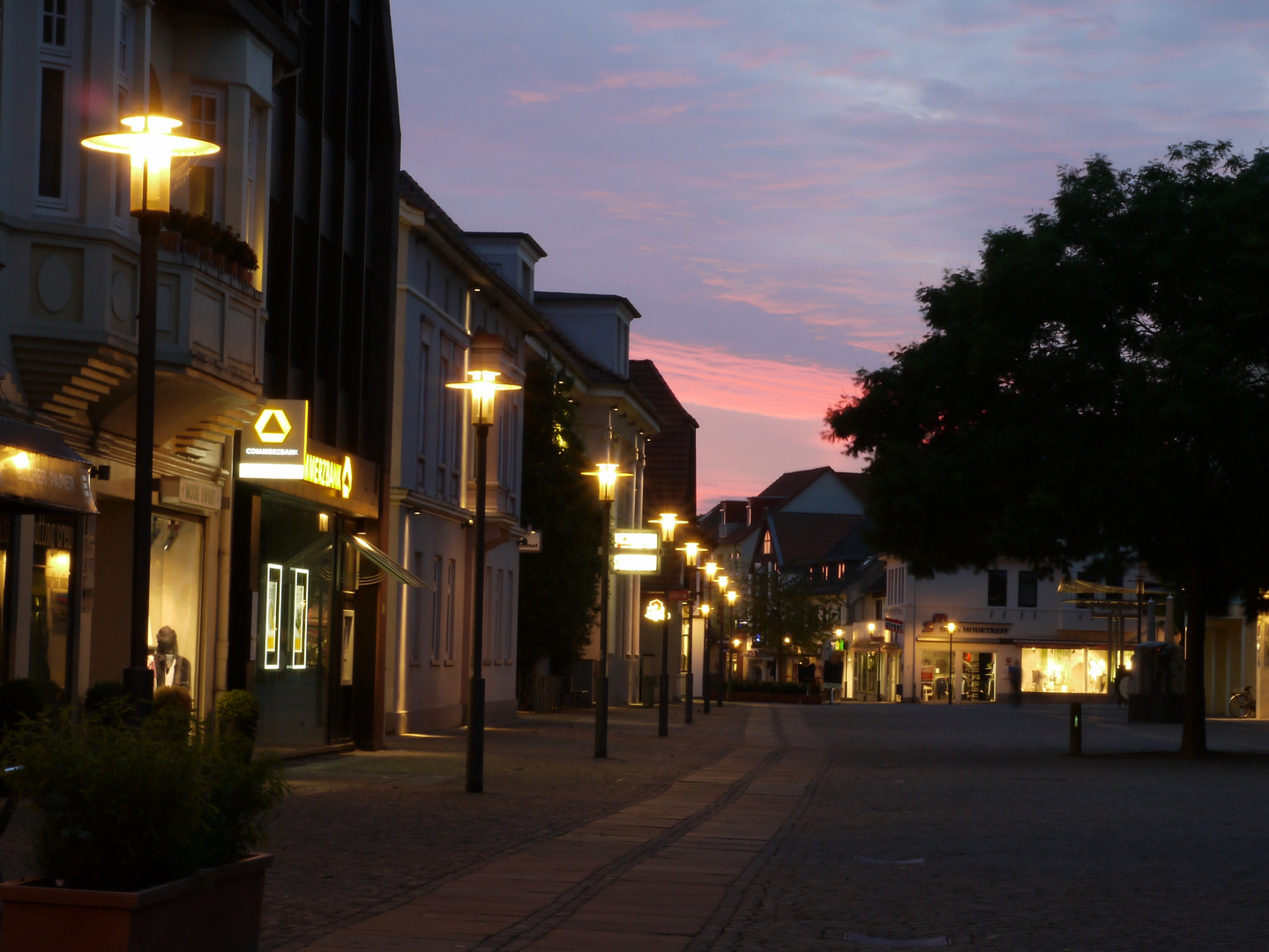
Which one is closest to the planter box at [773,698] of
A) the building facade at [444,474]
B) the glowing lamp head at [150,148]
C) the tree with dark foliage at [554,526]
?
the tree with dark foliage at [554,526]

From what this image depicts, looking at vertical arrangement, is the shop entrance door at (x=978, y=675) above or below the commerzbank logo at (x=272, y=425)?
below

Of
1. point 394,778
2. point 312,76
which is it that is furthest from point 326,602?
point 312,76

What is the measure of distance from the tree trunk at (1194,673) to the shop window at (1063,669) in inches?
2529

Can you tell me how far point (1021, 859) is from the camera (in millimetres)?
13906

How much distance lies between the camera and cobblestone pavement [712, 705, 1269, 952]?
394 inches

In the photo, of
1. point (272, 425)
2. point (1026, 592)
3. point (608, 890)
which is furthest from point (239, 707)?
point (1026, 592)

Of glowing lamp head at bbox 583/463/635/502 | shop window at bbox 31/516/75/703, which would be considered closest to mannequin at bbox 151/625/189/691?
shop window at bbox 31/516/75/703

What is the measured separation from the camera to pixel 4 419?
1373cm

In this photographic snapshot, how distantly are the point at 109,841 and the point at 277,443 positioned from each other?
1483cm

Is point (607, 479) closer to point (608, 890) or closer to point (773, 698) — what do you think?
point (608, 890)

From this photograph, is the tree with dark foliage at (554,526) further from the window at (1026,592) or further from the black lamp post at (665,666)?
the window at (1026,592)

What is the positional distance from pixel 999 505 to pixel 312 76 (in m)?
12.8

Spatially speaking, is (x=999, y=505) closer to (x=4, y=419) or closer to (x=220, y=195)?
(x=220, y=195)

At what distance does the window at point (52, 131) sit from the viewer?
1557cm
